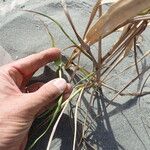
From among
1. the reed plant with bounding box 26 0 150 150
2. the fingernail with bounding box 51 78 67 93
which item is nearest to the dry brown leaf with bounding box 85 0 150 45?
the reed plant with bounding box 26 0 150 150

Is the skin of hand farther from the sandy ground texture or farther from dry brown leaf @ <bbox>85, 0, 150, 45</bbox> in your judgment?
dry brown leaf @ <bbox>85, 0, 150, 45</bbox>

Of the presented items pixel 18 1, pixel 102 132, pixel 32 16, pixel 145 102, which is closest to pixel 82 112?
pixel 102 132

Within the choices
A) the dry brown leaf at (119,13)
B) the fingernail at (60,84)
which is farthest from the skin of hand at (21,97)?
the dry brown leaf at (119,13)

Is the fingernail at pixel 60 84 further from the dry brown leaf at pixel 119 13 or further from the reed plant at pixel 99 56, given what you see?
the dry brown leaf at pixel 119 13

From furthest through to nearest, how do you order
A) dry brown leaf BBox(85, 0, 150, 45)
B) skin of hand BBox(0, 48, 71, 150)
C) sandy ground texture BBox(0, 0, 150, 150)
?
sandy ground texture BBox(0, 0, 150, 150) < skin of hand BBox(0, 48, 71, 150) < dry brown leaf BBox(85, 0, 150, 45)

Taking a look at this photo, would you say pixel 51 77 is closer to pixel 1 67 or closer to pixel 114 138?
pixel 1 67

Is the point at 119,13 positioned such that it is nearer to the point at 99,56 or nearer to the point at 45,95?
the point at 99,56

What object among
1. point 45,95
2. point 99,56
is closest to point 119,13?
point 99,56

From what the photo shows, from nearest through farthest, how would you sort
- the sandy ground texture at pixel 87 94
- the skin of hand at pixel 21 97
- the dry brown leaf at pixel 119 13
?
the dry brown leaf at pixel 119 13, the skin of hand at pixel 21 97, the sandy ground texture at pixel 87 94

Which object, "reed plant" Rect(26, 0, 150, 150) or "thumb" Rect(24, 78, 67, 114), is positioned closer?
"reed plant" Rect(26, 0, 150, 150)
